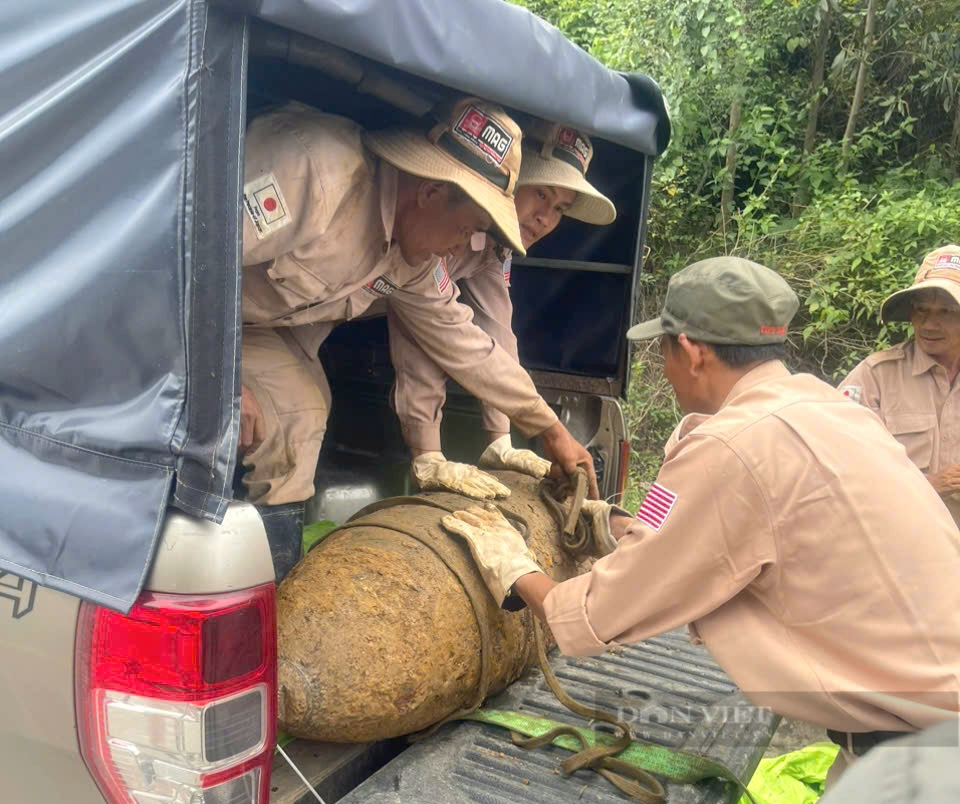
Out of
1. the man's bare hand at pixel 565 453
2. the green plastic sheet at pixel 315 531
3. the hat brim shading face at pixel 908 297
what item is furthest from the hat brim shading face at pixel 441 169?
the hat brim shading face at pixel 908 297

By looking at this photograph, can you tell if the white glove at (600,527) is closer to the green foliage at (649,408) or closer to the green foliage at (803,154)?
the green foliage at (803,154)

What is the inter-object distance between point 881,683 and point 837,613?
→ 16 cm

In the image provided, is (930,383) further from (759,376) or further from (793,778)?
(759,376)

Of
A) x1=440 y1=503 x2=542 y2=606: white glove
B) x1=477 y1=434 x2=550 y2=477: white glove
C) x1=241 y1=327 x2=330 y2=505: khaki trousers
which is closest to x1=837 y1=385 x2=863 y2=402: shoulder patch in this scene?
x1=477 y1=434 x2=550 y2=477: white glove

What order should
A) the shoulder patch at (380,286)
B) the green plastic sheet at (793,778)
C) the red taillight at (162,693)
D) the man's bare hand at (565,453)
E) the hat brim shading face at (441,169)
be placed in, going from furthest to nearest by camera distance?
1. the man's bare hand at (565,453)
2. the green plastic sheet at (793,778)
3. the shoulder patch at (380,286)
4. the hat brim shading face at (441,169)
5. the red taillight at (162,693)

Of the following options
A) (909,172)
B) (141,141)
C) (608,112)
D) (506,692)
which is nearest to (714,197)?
(909,172)

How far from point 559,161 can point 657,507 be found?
1.39 metres

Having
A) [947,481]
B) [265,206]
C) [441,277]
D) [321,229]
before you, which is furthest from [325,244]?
[947,481]

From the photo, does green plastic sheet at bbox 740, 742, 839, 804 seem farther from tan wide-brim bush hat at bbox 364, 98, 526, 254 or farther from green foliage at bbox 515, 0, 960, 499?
green foliage at bbox 515, 0, 960, 499

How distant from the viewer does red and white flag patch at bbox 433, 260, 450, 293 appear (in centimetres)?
285

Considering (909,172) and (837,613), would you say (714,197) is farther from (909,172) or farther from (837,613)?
(837,613)

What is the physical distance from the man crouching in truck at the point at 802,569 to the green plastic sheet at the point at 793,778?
3.12ft

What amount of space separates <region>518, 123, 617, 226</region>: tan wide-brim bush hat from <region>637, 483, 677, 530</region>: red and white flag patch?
1.27 metres

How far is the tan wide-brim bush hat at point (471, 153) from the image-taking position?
87.2 inches
